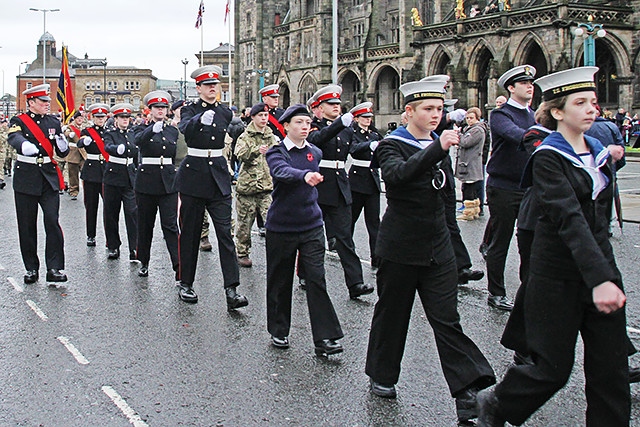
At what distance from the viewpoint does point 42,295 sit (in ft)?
29.1

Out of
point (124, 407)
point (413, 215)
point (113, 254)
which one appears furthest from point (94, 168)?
point (413, 215)

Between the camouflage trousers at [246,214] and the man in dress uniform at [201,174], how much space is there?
2.31m

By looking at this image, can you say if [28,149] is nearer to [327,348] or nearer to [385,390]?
[327,348]

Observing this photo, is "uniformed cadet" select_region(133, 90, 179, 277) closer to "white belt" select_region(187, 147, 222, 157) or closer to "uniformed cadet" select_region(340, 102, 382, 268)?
"white belt" select_region(187, 147, 222, 157)

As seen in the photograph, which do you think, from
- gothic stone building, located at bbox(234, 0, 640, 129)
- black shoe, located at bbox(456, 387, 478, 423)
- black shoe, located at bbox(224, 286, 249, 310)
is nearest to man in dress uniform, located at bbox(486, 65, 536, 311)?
black shoe, located at bbox(224, 286, 249, 310)

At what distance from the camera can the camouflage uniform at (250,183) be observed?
10977 mm

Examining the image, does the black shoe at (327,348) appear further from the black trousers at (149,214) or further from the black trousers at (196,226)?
the black trousers at (149,214)

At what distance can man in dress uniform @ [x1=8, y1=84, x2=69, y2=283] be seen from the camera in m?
9.38

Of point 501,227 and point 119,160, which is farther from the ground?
point 119,160

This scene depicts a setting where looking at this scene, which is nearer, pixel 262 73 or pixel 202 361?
pixel 202 361

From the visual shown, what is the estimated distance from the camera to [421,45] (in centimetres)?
4900

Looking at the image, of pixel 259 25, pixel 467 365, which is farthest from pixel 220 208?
pixel 259 25

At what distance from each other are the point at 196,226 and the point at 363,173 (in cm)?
214

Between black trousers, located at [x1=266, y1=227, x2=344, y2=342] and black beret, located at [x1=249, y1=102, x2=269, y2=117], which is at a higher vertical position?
black beret, located at [x1=249, y1=102, x2=269, y2=117]
